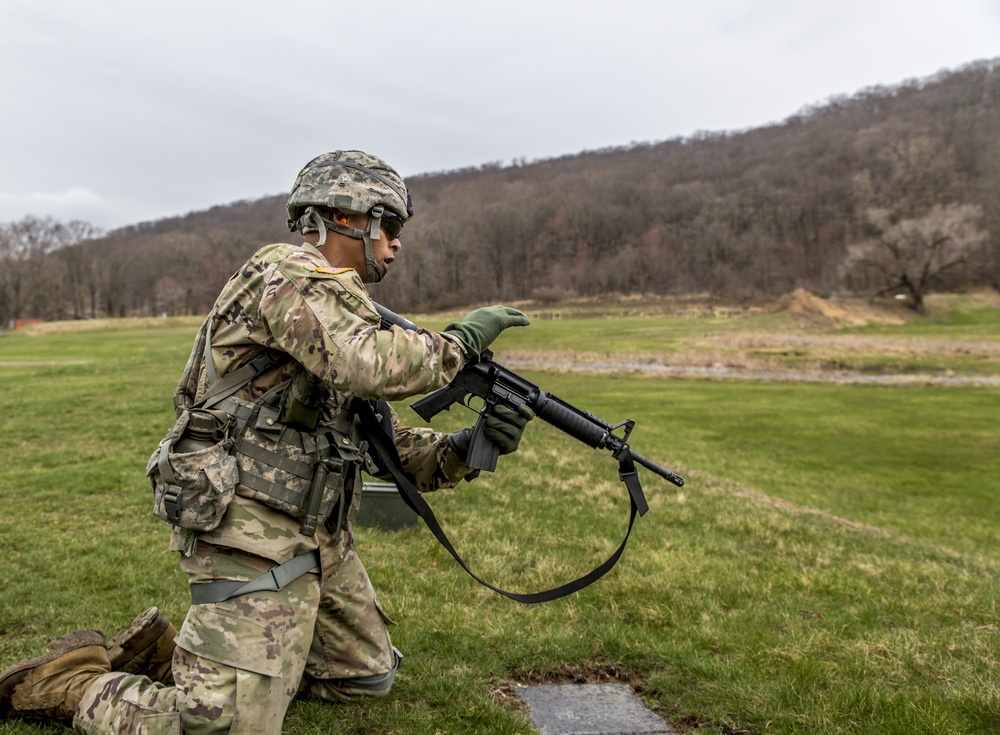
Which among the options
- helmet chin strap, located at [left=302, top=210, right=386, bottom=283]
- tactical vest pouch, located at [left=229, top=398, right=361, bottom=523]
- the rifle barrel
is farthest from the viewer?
the rifle barrel

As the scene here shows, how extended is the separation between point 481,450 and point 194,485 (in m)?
1.67

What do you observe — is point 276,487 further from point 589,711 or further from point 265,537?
point 589,711

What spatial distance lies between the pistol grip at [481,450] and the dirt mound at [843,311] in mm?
69796

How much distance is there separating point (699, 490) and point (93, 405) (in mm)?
14091

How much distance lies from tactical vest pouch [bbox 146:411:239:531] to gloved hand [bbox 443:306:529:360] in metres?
1.33

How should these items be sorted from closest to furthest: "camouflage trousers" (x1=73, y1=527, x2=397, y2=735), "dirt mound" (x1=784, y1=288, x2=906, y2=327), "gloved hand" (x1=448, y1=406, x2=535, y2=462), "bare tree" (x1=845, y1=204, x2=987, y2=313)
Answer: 1. "camouflage trousers" (x1=73, y1=527, x2=397, y2=735)
2. "gloved hand" (x1=448, y1=406, x2=535, y2=462)
3. "dirt mound" (x1=784, y1=288, x2=906, y2=327)
4. "bare tree" (x1=845, y1=204, x2=987, y2=313)

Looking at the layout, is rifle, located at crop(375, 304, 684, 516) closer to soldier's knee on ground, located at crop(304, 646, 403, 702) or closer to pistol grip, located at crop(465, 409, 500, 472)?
pistol grip, located at crop(465, 409, 500, 472)

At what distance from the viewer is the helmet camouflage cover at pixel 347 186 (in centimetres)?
394

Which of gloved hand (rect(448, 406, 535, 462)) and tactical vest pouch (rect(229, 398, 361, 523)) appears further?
gloved hand (rect(448, 406, 535, 462))

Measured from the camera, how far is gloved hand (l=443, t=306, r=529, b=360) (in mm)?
3908

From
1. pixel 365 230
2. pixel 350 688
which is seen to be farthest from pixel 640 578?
pixel 365 230

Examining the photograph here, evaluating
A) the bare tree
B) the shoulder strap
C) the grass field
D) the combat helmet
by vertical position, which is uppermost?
the bare tree

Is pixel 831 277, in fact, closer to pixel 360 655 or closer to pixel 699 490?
pixel 699 490

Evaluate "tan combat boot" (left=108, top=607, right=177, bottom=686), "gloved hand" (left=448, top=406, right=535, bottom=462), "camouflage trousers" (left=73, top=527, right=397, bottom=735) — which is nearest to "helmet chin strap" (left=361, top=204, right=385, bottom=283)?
"gloved hand" (left=448, top=406, right=535, bottom=462)
